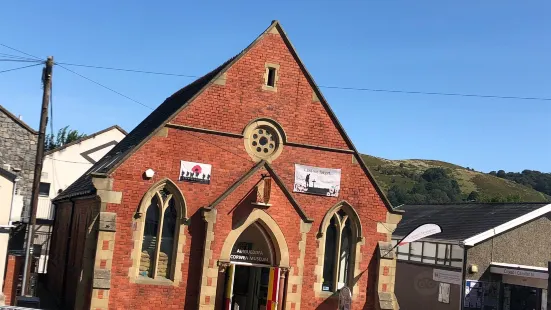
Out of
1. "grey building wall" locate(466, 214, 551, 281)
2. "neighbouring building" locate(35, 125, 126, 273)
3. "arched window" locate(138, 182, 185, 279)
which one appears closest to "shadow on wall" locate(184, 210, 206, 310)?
"arched window" locate(138, 182, 185, 279)

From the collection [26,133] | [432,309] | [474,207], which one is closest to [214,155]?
[432,309]

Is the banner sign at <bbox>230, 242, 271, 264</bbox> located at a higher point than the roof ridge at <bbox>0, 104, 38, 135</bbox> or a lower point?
lower

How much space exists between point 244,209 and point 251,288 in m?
3.88

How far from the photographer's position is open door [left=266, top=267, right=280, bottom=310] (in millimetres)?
20469

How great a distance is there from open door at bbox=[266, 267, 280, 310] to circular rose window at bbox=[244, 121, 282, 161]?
147 inches

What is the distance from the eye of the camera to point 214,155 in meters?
20.5

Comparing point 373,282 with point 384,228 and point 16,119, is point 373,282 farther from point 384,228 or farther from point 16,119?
point 16,119

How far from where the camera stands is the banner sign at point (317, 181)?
70.3ft

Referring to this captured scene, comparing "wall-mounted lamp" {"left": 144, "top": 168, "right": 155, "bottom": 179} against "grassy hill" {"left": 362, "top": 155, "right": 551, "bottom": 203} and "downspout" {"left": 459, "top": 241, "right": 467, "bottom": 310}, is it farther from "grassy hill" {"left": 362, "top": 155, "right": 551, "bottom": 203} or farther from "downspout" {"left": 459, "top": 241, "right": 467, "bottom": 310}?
"grassy hill" {"left": 362, "top": 155, "right": 551, "bottom": 203}

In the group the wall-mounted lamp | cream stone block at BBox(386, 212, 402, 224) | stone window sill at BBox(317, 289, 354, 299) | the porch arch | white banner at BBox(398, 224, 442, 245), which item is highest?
the wall-mounted lamp

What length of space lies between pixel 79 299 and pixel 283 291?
6.37 m

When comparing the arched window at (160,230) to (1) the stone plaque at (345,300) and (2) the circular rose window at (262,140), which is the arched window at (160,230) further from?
(1) the stone plaque at (345,300)

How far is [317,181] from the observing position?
21.6 m

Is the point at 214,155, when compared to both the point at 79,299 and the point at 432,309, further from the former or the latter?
the point at 432,309
